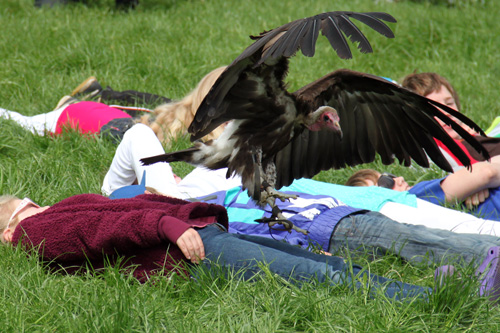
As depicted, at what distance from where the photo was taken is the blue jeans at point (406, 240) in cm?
295

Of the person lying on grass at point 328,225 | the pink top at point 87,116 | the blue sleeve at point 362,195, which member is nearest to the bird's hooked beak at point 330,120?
the person lying on grass at point 328,225

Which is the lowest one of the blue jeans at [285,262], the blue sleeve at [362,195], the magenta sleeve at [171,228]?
the blue sleeve at [362,195]

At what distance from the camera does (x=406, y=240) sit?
3.06m

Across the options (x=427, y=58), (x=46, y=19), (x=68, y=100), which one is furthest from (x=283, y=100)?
(x=46, y=19)

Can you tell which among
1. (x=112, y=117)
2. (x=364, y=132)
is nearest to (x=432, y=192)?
(x=364, y=132)

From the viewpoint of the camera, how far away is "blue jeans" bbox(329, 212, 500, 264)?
2.95 metres

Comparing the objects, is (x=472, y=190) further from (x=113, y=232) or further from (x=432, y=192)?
(x=113, y=232)

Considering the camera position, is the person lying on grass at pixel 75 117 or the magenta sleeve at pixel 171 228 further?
the person lying on grass at pixel 75 117

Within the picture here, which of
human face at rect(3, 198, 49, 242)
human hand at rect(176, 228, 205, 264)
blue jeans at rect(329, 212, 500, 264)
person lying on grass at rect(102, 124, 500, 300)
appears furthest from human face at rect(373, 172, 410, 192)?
human face at rect(3, 198, 49, 242)

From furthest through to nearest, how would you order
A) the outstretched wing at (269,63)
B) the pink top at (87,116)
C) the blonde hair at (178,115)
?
the pink top at (87,116) < the blonde hair at (178,115) < the outstretched wing at (269,63)

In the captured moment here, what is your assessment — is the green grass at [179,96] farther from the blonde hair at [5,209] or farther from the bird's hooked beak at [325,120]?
the bird's hooked beak at [325,120]

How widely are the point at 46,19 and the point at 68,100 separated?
2635 mm

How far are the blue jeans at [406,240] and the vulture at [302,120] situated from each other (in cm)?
39

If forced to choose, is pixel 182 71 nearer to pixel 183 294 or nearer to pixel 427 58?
pixel 427 58
